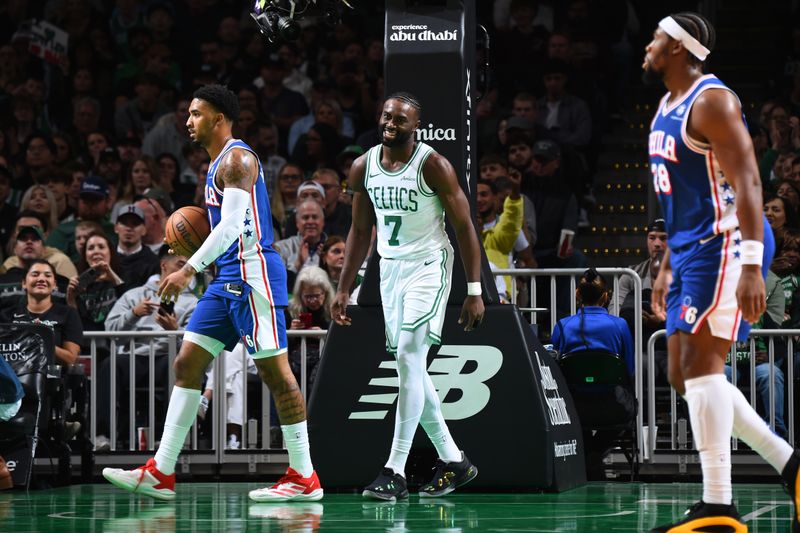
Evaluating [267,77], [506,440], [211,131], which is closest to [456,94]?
[211,131]

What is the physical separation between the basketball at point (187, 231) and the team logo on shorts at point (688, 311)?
10.9 ft

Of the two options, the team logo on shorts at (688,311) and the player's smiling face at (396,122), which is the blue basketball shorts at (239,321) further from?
the team logo on shorts at (688,311)

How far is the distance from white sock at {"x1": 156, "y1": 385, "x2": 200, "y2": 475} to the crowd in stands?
9.40 ft

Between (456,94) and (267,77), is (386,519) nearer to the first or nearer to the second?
(456,94)

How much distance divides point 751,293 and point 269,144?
35.0 feet

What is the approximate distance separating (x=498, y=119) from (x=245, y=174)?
8.11 metres

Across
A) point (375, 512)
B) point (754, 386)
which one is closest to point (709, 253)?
point (375, 512)

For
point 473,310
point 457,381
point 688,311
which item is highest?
point 473,310

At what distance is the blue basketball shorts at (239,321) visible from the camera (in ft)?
26.0

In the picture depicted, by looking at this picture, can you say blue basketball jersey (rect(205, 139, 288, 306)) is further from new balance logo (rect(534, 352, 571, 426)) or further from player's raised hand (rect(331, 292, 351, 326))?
new balance logo (rect(534, 352, 571, 426))

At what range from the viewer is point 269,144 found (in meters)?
15.7

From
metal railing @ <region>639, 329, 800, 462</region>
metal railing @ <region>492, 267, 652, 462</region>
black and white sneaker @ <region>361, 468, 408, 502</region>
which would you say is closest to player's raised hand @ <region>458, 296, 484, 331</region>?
black and white sneaker @ <region>361, 468, 408, 502</region>

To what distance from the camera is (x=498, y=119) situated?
15695 millimetres

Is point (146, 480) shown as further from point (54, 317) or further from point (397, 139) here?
point (54, 317)
